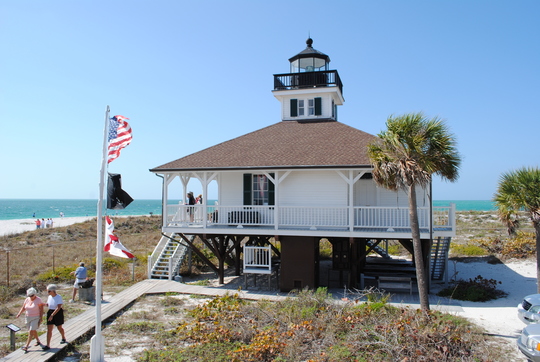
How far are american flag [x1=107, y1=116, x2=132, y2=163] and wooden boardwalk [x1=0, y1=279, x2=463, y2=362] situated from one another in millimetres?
4860

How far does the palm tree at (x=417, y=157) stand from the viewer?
432 inches

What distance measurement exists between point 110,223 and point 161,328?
13.6ft

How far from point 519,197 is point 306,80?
1273 cm

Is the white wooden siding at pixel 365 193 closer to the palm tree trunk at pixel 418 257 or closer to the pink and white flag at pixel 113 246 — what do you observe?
the palm tree trunk at pixel 418 257

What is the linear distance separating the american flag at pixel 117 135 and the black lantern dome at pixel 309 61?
14661mm

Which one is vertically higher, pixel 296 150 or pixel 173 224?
pixel 296 150

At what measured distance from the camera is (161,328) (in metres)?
11.8

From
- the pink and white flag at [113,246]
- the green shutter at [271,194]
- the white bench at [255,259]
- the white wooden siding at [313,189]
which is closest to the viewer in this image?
the pink and white flag at [113,246]

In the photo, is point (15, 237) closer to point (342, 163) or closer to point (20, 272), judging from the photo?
point (20, 272)

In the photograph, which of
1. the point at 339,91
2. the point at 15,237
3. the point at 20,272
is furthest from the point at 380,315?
the point at 15,237

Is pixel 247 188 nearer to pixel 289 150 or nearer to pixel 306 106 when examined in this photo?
pixel 289 150

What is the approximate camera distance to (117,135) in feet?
31.7

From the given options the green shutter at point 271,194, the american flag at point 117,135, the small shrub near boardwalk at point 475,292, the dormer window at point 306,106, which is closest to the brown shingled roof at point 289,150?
the dormer window at point 306,106

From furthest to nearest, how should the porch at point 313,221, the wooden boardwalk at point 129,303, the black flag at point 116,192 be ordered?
the porch at point 313,221, the wooden boardwalk at point 129,303, the black flag at point 116,192
